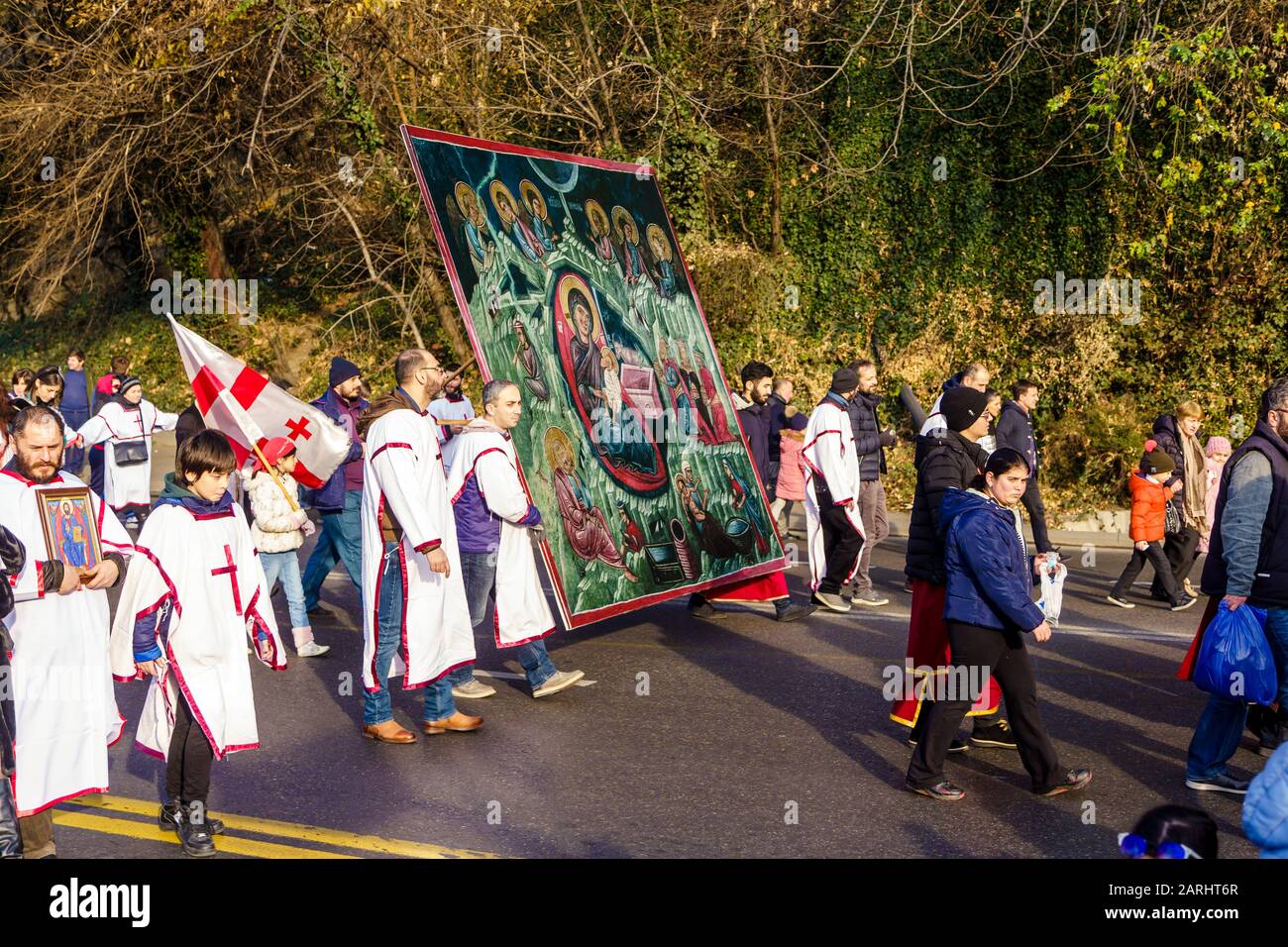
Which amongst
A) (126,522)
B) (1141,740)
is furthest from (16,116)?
(1141,740)

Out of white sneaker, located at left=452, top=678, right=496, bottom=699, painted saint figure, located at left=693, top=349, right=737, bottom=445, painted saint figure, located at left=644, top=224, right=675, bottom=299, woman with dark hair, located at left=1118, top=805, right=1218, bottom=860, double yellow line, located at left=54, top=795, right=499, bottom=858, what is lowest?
double yellow line, located at left=54, top=795, right=499, bottom=858

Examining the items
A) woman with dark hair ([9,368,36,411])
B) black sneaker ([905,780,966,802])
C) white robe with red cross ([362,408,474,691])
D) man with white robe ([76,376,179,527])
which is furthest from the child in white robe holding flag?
man with white robe ([76,376,179,527])

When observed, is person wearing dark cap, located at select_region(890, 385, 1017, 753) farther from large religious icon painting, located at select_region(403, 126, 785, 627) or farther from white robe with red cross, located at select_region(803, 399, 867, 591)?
white robe with red cross, located at select_region(803, 399, 867, 591)

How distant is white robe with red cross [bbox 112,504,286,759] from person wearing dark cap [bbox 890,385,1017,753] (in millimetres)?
3205

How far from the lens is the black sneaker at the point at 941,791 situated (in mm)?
6316

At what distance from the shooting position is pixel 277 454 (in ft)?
28.9

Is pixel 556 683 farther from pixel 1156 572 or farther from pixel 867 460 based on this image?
pixel 1156 572

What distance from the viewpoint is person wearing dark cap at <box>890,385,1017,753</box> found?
6.93 meters

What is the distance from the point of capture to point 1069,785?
632 cm

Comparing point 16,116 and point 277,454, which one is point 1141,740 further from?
point 16,116

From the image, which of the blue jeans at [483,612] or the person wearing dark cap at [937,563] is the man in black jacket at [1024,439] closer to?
the person wearing dark cap at [937,563]

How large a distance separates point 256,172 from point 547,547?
17.0 metres

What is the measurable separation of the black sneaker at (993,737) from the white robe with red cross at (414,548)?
2711mm

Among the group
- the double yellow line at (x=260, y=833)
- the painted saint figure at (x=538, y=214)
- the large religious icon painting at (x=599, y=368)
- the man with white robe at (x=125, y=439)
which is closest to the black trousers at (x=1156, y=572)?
the large religious icon painting at (x=599, y=368)
